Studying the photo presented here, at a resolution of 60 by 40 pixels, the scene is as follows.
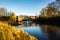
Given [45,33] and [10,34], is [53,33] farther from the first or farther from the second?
[10,34]

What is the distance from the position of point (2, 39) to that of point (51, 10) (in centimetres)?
4655

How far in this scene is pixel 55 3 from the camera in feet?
168

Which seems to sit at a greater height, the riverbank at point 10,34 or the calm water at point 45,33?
the riverbank at point 10,34

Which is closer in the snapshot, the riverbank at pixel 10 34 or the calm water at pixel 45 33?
the riverbank at pixel 10 34

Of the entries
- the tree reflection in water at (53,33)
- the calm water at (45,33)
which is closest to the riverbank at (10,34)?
the calm water at (45,33)

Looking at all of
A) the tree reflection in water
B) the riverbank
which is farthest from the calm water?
the riverbank

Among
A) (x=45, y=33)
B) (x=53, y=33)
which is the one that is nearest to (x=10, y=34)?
(x=53, y=33)

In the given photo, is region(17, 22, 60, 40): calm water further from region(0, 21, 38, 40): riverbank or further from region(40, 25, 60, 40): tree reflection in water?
region(0, 21, 38, 40): riverbank

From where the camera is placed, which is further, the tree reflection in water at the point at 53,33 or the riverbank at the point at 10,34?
the tree reflection in water at the point at 53,33

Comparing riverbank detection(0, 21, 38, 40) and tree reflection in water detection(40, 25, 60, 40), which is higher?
riverbank detection(0, 21, 38, 40)

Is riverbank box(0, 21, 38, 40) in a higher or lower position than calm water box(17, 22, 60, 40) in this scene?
higher

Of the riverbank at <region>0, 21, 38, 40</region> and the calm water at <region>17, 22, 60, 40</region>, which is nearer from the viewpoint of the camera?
the riverbank at <region>0, 21, 38, 40</region>

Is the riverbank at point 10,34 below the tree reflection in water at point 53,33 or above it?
above

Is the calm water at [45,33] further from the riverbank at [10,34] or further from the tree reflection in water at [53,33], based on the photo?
the riverbank at [10,34]
